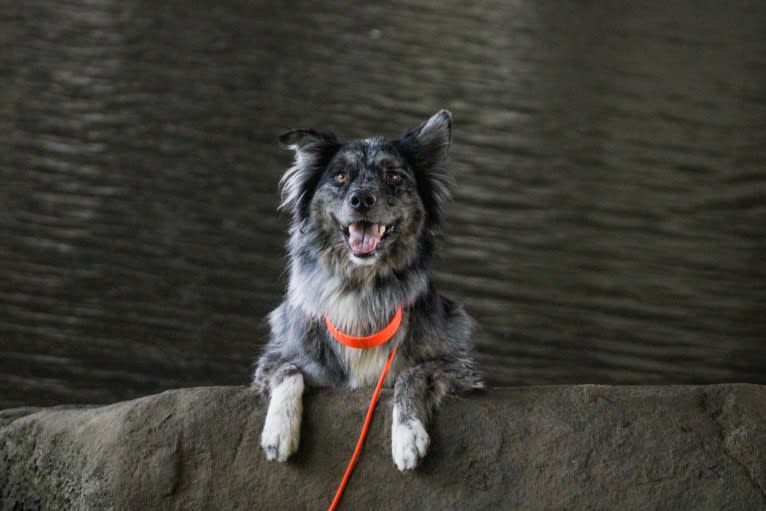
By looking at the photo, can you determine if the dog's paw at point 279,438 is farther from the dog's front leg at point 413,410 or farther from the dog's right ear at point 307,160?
the dog's right ear at point 307,160

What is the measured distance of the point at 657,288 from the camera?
9.77m

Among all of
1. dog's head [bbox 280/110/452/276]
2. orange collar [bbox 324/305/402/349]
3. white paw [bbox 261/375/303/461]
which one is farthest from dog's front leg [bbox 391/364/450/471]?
dog's head [bbox 280/110/452/276]

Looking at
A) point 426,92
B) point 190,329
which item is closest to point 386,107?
point 426,92

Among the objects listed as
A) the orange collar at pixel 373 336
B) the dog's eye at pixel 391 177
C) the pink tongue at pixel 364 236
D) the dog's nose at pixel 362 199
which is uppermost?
the dog's eye at pixel 391 177

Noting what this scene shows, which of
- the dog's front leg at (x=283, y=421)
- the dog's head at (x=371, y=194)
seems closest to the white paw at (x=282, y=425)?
the dog's front leg at (x=283, y=421)

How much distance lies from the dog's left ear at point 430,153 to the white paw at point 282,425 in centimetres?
104

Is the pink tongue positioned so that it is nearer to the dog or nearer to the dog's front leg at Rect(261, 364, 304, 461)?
the dog

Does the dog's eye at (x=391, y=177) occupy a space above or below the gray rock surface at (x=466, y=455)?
above

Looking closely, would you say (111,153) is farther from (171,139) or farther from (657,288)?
(657,288)

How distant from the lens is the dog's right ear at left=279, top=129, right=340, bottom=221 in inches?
173

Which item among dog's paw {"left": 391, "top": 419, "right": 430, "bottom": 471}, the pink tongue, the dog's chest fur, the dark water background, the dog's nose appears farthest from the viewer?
the dark water background

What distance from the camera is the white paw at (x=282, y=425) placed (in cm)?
396

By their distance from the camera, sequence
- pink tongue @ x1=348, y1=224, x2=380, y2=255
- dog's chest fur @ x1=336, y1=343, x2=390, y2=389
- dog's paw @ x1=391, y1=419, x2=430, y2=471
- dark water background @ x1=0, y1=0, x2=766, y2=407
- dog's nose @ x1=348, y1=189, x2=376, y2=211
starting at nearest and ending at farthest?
dog's paw @ x1=391, y1=419, x2=430, y2=471
dog's nose @ x1=348, y1=189, x2=376, y2=211
pink tongue @ x1=348, y1=224, x2=380, y2=255
dog's chest fur @ x1=336, y1=343, x2=390, y2=389
dark water background @ x1=0, y1=0, x2=766, y2=407

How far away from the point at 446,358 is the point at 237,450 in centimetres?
97
